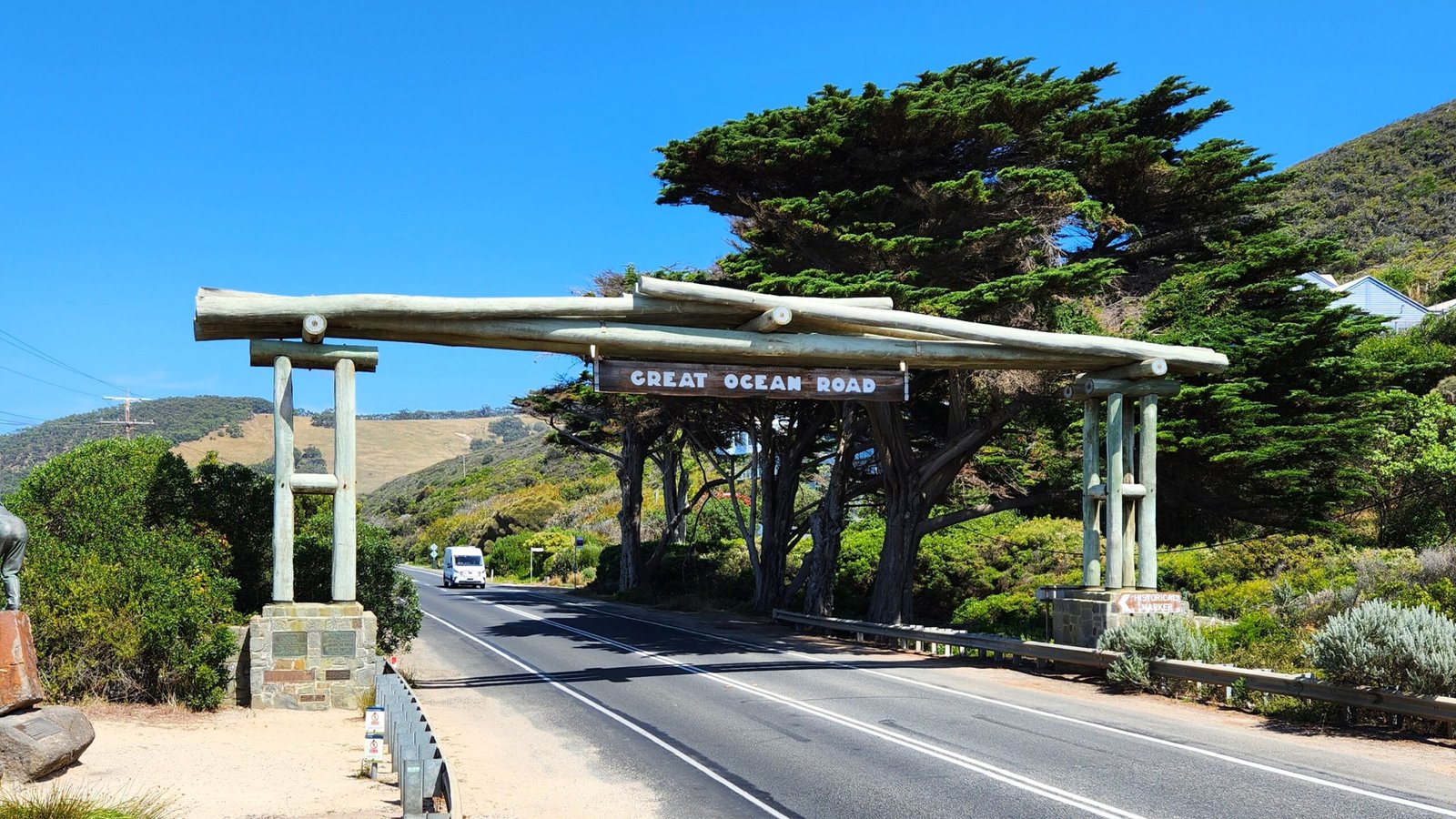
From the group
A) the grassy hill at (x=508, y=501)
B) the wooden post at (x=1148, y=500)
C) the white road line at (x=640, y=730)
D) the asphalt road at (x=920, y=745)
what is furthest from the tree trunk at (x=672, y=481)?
the wooden post at (x=1148, y=500)

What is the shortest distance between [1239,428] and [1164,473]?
5.92 ft

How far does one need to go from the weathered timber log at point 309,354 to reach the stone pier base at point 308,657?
308cm

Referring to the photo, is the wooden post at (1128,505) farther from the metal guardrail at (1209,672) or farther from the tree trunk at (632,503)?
the tree trunk at (632,503)

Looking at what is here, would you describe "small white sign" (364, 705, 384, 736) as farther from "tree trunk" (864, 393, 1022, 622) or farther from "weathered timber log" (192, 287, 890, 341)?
"tree trunk" (864, 393, 1022, 622)

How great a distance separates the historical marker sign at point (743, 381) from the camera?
15609 mm

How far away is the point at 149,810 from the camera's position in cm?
797

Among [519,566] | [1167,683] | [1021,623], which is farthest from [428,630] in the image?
[519,566]

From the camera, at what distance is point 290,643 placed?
13602mm

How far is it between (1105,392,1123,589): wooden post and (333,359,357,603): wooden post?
37.7 feet

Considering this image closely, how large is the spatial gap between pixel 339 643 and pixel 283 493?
6.60 feet

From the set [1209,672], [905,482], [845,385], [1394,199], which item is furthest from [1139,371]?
[1394,199]

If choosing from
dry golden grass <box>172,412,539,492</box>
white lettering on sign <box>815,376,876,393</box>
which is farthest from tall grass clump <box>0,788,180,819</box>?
dry golden grass <box>172,412,539,492</box>

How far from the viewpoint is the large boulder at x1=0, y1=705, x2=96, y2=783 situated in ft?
29.0

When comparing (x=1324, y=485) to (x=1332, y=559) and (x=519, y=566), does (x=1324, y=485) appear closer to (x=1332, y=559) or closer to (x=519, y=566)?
(x=1332, y=559)
